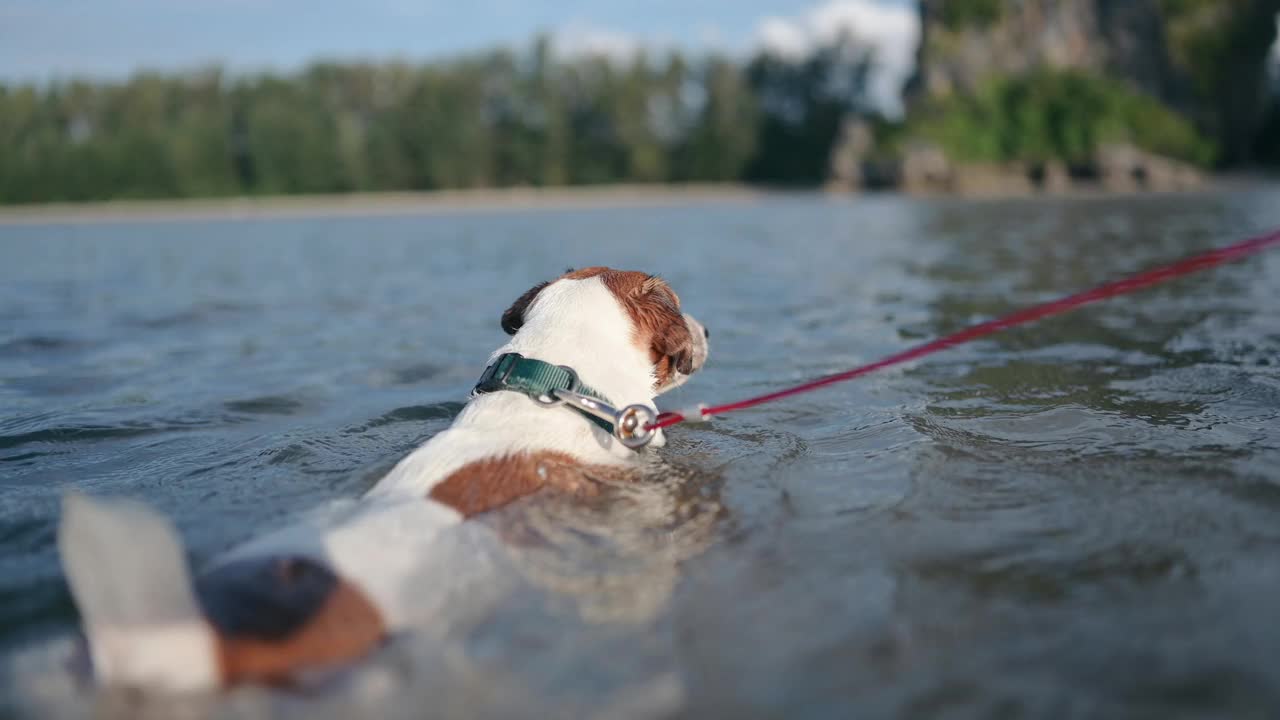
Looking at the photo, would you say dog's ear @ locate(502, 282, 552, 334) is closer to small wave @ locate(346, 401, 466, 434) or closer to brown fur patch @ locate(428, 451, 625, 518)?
brown fur patch @ locate(428, 451, 625, 518)

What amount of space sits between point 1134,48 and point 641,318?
55046 mm

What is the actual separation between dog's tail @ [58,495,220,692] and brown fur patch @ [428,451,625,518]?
1.03 metres

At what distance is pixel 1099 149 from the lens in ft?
138

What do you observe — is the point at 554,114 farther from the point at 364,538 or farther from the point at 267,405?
the point at 364,538

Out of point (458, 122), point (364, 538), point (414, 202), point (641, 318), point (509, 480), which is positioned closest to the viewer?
point (364, 538)

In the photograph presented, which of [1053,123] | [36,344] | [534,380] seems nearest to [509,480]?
[534,380]

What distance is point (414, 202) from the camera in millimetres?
61344

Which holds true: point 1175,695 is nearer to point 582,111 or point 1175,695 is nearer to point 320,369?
point 320,369

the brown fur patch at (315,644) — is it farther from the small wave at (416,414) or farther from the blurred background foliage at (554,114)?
the blurred background foliage at (554,114)

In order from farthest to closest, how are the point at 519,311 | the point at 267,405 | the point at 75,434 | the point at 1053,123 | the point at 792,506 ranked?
the point at 1053,123
the point at 267,405
the point at 75,434
the point at 519,311
the point at 792,506

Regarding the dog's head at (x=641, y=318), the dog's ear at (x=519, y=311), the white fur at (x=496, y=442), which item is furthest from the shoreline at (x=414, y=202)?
the white fur at (x=496, y=442)

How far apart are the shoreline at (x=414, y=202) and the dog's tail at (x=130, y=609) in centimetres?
4478

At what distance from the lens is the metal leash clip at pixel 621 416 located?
3797 mm

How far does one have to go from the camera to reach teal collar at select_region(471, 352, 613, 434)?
3.78 metres
